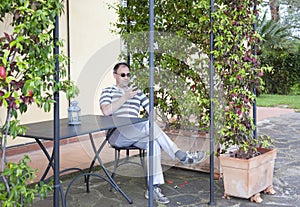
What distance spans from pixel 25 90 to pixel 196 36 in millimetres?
2403

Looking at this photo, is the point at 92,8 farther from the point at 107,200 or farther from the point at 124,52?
the point at 107,200

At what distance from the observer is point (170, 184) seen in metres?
3.86

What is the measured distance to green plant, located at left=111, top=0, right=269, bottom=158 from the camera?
340 cm

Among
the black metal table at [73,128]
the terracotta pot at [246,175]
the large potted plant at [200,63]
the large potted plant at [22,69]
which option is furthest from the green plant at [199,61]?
the large potted plant at [22,69]

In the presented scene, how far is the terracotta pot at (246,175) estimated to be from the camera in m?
3.28

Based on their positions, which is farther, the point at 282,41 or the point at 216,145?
the point at 282,41

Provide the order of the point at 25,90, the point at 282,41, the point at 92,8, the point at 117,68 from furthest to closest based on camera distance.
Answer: the point at 282,41 → the point at 92,8 → the point at 117,68 → the point at 25,90

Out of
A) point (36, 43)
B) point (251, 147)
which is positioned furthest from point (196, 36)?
point (36, 43)

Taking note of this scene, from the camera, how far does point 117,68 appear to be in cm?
368

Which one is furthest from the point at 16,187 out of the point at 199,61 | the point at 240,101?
the point at 199,61

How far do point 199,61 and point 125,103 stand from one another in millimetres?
964

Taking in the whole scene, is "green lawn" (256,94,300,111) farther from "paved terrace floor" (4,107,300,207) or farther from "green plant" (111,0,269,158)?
"green plant" (111,0,269,158)

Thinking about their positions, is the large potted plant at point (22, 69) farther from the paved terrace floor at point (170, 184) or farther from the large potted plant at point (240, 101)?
the large potted plant at point (240, 101)

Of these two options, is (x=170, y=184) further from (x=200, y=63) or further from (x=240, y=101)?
(x=200, y=63)
